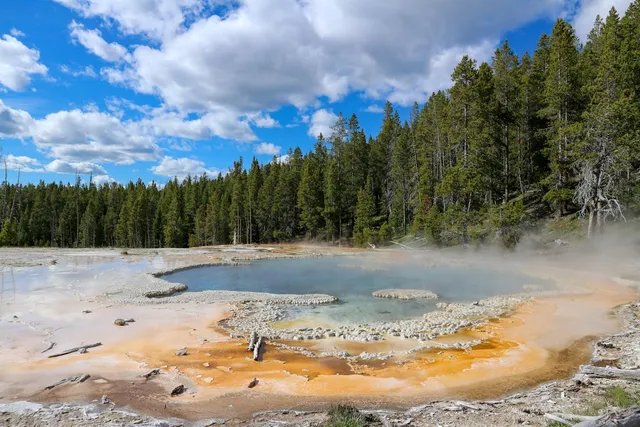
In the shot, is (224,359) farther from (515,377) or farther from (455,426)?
(515,377)

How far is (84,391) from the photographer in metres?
8.94

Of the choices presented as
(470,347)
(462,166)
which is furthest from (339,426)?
(462,166)

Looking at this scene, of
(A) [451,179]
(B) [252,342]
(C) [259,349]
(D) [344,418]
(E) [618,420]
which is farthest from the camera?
(A) [451,179]

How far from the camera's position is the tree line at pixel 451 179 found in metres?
29.3

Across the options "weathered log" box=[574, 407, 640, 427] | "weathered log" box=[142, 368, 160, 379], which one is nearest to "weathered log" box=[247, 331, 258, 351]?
"weathered log" box=[142, 368, 160, 379]

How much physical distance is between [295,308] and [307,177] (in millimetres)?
47261

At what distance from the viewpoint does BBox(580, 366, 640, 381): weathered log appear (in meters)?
8.63

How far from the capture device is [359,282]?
2656cm

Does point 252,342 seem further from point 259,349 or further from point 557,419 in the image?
point 557,419

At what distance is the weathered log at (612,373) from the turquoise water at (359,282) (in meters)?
8.12

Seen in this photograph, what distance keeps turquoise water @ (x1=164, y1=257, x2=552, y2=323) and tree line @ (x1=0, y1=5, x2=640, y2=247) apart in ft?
25.9

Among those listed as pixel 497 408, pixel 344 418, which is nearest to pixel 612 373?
pixel 497 408

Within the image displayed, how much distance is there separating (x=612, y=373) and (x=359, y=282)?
18.1 m

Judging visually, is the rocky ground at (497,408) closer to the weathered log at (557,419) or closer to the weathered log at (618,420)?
the weathered log at (557,419)
